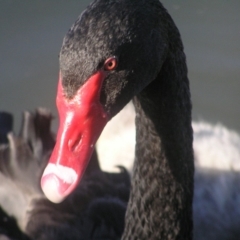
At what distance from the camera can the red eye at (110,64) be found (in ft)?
4.12

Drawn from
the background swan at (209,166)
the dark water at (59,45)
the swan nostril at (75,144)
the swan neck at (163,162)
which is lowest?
the swan nostril at (75,144)

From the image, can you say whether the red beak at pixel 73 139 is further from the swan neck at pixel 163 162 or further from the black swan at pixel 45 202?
the black swan at pixel 45 202

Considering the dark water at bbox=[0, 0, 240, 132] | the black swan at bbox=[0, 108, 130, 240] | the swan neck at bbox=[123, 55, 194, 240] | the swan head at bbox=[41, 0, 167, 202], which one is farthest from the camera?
the dark water at bbox=[0, 0, 240, 132]

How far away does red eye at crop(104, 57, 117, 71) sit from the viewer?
126 centimetres

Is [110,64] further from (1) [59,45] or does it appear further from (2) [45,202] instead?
(1) [59,45]

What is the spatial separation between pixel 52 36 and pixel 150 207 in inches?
74.3

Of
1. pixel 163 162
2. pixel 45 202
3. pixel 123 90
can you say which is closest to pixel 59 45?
pixel 45 202

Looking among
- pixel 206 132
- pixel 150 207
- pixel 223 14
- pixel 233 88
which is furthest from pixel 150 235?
pixel 223 14

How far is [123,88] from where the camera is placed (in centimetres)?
136

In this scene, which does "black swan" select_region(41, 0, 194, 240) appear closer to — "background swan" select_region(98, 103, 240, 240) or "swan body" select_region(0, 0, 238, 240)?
"swan body" select_region(0, 0, 238, 240)

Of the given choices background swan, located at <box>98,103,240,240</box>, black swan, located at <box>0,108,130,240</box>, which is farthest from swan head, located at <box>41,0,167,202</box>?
→ background swan, located at <box>98,103,240,240</box>

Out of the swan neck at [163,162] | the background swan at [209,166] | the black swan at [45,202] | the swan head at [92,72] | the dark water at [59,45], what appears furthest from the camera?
the dark water at [59,45]

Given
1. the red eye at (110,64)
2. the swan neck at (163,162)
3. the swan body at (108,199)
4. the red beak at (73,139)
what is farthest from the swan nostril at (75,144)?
the swan body at (108,199)

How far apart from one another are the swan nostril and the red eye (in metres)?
0.17
